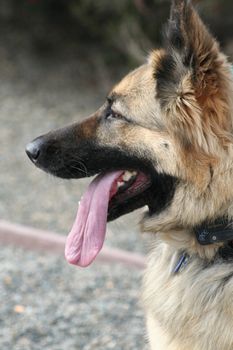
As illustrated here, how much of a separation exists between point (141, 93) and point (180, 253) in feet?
2.54

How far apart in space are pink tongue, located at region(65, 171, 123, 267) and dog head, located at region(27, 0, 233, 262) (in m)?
0.02

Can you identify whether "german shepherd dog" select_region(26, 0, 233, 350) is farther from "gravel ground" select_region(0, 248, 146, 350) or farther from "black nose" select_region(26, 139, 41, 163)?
"gravel ground" select_region(0, 248, 146, 350)

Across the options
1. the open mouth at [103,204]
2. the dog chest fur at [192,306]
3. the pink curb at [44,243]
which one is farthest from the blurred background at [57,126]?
the dog chest fur at [192,306]

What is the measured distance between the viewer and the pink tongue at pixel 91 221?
2971 mm

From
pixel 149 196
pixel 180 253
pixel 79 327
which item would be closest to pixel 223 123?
pixel 149 196

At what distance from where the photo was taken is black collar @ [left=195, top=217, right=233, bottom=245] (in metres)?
2.75

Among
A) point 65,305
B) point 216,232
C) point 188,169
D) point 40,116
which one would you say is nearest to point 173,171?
point 188,169

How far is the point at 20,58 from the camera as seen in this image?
39.4 ft

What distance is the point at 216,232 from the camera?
277 centimetres

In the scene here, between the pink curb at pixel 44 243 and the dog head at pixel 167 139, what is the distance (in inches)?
88.6

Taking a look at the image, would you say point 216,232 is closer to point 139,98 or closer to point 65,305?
point 139,98

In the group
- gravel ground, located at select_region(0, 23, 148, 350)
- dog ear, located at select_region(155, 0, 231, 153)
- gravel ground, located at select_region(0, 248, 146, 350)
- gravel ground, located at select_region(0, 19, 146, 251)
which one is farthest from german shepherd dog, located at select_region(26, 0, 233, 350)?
gravel ground, located at select_region(0, 19, 146, 251)

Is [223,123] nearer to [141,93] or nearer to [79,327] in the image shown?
[141,93]

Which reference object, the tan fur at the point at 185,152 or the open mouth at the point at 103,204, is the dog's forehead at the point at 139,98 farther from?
the open mouth at the point at 103,204
